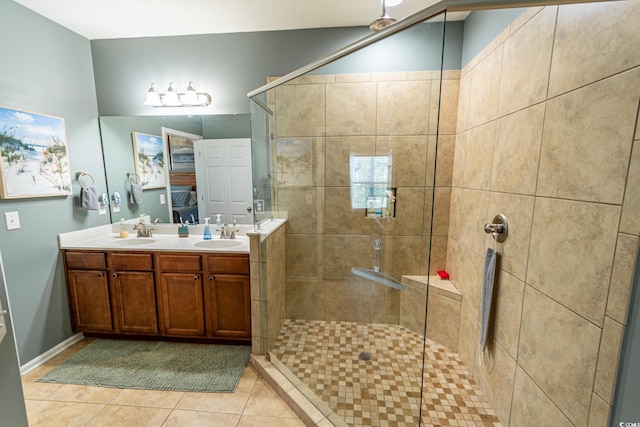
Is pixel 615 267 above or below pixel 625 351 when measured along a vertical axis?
above

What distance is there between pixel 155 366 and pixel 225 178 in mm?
1644

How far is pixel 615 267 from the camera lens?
90cm

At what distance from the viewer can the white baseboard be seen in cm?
196

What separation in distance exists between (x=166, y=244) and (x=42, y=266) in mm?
889

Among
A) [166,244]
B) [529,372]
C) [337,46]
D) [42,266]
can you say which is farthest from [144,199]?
[529,372]

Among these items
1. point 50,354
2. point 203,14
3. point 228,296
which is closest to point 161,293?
point 228,296

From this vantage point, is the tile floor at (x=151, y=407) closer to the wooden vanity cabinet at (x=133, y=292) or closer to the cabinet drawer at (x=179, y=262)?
the wooden vanity cabinet at (x=133, y=292)

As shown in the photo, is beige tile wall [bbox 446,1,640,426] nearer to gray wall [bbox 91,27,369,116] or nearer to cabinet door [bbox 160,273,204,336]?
gray wall [bbox 91,27,369,116]

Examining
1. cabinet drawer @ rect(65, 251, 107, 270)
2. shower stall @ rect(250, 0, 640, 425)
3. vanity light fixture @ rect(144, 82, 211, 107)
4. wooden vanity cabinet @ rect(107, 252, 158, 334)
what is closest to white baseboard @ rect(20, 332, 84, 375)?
wooden vanity cabinet @ rect(107, 252, 158, 334)

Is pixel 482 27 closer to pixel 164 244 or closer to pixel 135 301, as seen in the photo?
pixel 164 244

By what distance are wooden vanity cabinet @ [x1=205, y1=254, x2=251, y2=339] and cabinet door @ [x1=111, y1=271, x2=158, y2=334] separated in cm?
50

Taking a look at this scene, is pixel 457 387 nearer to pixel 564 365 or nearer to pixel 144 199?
pixel 564 365

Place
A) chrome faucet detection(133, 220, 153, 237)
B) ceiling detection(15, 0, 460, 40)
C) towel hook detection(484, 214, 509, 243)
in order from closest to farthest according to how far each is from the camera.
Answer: towel hook detection(484, 214, 509, 243), ceiling detection(15, 0, 460, 40), chrome faucet detection(133, 220, 153, 237)

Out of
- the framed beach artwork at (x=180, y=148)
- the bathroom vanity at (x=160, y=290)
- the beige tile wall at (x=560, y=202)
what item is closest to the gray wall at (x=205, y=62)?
the framed beach artwork at (x=180, y=148)
